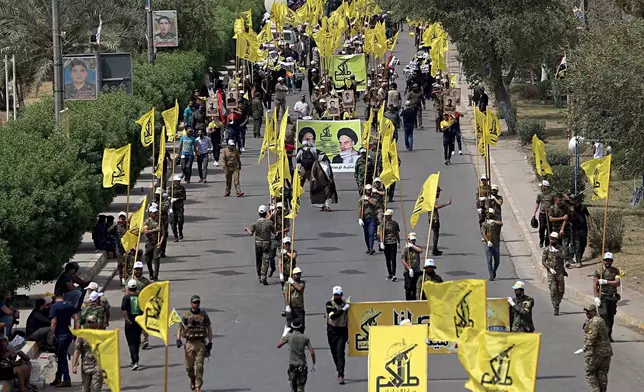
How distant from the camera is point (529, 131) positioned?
1620 inches

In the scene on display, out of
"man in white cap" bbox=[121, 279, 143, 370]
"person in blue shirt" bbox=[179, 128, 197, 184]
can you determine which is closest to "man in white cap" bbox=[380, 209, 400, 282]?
"man in white cap" bbox=[121, 279, 143, 370]

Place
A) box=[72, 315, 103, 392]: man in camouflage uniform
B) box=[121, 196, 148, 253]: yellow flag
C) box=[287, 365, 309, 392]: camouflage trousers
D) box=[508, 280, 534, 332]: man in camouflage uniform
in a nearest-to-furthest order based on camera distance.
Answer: box=[72, 315, 103, 392]: man in camouflage uniform → box=[287, 365, 309, 392]: camouflage trousers → box=[508, 280, 534, 332]: man in camouflage uniform → box=[121, 196, 148, 253]: yellow flag

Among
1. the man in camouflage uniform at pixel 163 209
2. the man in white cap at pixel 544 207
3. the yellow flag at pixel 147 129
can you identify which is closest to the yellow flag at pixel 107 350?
the man in camouflage uniform at pixel 163 209

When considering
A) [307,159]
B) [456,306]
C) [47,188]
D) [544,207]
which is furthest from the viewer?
[307,159]

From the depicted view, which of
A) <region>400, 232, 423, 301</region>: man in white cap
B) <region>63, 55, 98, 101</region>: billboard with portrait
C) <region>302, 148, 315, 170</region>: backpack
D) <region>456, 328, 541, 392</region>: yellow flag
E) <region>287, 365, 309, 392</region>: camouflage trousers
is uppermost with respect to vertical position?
<region>63, 55, 98, 101</region>: billboard with portrait

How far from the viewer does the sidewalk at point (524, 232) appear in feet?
82.7

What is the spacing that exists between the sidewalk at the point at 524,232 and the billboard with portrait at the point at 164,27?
347 inches

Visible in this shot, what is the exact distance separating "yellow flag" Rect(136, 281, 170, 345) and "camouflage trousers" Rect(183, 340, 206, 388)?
90cm

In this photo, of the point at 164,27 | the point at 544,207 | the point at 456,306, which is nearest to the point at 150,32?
the point at 164,27

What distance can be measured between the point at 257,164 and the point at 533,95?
15526mm

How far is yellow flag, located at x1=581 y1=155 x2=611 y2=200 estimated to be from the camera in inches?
1017

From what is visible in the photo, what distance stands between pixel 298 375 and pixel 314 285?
7.32 m

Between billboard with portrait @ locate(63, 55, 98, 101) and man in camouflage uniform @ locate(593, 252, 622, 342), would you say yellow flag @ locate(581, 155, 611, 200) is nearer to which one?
man in camouflage uniform @ locate(593, 252, 622, 342)

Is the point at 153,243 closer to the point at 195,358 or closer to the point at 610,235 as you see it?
the point at 195,358
